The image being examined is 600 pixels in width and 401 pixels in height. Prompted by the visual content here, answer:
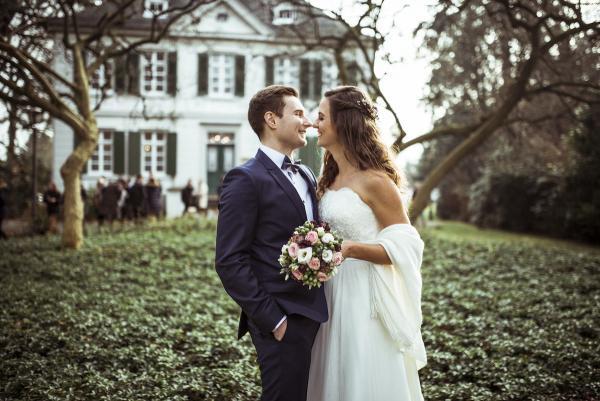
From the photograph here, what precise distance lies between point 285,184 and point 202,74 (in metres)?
25.2

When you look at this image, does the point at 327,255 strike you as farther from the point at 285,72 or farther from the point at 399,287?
the point at 285,72

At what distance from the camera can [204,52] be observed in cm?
2659

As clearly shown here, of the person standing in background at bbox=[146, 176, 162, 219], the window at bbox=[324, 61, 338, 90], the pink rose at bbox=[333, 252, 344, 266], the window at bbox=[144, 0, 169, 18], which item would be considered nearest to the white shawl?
the pink rose at bbox=[333, 252, 344, 266]

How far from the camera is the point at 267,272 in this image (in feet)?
10.7

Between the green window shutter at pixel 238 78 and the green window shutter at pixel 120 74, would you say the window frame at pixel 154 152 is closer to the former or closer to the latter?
the green window shutter at pixel 238 78

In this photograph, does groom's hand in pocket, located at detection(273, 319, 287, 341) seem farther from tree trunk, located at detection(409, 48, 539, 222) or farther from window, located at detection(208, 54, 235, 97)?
window, located at detection(208, 54, 235, 97)

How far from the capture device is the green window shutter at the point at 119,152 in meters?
26.1

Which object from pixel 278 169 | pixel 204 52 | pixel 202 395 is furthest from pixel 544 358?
pixel 204 52

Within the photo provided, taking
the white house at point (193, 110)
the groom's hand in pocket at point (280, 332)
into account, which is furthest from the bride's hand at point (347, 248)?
the white house at point (193, 110)

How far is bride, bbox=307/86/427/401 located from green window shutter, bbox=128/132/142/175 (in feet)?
78.1

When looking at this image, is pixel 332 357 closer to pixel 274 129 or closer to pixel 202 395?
pixel 274 129

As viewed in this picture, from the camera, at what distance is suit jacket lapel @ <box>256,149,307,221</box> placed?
131 inches

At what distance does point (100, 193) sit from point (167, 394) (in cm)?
1576

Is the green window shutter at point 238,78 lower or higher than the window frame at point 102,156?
higher
